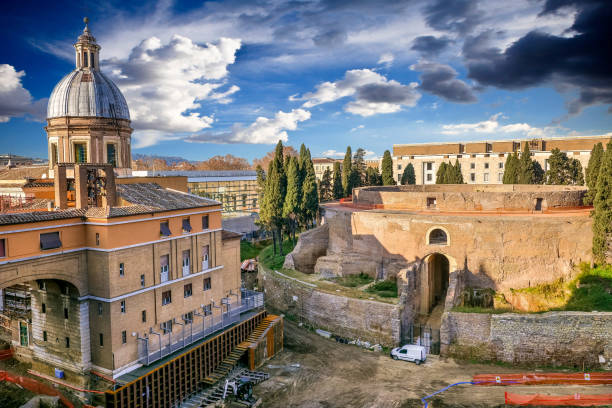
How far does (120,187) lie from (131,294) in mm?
5816

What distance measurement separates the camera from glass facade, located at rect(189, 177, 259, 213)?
157ft

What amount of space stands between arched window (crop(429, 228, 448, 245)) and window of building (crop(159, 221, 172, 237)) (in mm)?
15574

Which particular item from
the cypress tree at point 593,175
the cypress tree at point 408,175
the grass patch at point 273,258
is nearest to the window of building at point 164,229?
the grass patch at point 273,258

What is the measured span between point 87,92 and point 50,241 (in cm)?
1381

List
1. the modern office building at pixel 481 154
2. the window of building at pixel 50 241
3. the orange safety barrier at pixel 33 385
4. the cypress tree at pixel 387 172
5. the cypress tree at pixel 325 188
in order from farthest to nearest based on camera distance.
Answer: the modern office building at pixel 481 154, the cypress tree at pixel 325 188, the cypress tree at pixel 387 172, the orange safety barrier at pixel 33 385, the window of building at pixel 50 241

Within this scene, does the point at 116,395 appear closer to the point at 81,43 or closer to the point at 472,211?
the point at 81,43

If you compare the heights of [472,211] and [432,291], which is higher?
[472,211]

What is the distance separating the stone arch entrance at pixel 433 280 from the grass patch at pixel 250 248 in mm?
17666

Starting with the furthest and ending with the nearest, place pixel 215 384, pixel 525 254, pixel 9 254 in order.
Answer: pixel 525 254
pixel 215 384
pixel 9 254

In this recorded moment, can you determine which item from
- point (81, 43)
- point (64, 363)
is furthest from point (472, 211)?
point (81, 43)

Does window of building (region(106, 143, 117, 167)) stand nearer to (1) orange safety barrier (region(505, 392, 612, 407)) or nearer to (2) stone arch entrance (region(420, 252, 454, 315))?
(2) stone arch entrance (region(420, 252, 454, 315))

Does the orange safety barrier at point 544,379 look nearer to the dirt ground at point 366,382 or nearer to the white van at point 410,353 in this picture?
the dirt ground at point 366,382

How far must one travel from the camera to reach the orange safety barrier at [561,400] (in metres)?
16.2

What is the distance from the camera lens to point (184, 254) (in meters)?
19.8
